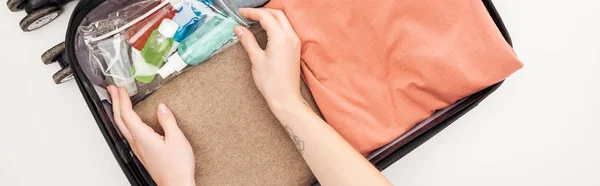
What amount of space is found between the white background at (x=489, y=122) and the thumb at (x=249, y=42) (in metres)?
0.33

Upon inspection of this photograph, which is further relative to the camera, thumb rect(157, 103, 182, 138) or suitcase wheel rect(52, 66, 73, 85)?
suitcase wheel rect(52, 66, 73, 85)

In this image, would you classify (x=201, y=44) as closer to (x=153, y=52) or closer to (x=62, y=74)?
(x=153, y=52)

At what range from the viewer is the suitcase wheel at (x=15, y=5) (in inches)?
26.1

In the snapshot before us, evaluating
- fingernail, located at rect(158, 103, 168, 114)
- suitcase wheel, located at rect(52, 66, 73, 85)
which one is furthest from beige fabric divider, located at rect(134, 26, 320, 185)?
suitcase wheel, located at rect(52, 66, 73, 85)

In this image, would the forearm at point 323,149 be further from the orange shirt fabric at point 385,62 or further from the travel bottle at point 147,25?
the travel bottle at point 147,25

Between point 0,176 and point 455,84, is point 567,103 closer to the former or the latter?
point 455,84

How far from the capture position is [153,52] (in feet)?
2.01

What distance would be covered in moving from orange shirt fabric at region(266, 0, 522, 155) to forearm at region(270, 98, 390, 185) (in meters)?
0.05

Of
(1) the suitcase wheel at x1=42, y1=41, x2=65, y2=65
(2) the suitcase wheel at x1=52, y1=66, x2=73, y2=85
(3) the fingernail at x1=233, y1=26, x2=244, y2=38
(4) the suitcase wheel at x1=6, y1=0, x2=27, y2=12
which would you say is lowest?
(3) the fingernail at x1=233, y1=26, x2=244, y2=38

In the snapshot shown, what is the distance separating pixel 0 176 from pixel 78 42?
34 cm

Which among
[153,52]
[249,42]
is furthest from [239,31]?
[153,52]

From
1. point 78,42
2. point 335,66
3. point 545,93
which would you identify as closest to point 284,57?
point 335,66

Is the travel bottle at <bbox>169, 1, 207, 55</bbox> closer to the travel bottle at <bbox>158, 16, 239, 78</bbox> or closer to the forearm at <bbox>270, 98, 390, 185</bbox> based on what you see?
the travel bottle at <bbox>158, 16, 239, 78</bbox>

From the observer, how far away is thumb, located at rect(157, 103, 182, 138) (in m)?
0.59
